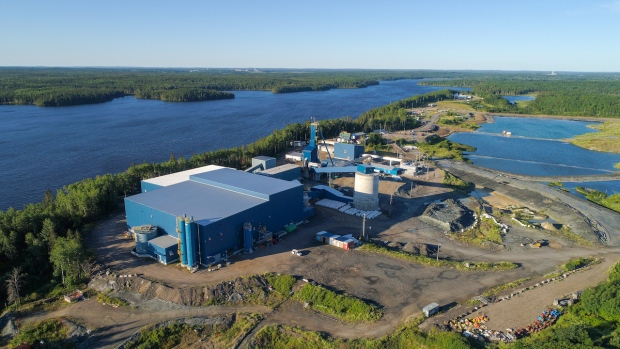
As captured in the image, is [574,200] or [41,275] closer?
[41,275]

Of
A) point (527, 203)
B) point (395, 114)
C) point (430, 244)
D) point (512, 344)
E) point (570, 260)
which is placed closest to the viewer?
point (512, 344)

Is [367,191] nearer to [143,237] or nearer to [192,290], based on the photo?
[192,290]

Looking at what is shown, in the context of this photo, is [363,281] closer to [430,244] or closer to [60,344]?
[430,244]

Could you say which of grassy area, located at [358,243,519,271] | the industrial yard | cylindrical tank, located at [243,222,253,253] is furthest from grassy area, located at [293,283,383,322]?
grassy area, located at [358,243,519,271]

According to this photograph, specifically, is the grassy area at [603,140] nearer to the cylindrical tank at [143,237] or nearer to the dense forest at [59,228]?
the dense forest at [59,228]

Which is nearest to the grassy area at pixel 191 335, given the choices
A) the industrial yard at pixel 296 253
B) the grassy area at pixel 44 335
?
the industrial yard at pixel 296 253

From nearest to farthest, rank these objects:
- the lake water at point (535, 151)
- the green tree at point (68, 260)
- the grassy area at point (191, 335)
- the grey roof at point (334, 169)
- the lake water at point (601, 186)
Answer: the grassy area at point (191, 335), the green tree at point (68, 260), the grey roof at point (334, 169), the lake water at point (601, 186), the lake water at point (535, 151)

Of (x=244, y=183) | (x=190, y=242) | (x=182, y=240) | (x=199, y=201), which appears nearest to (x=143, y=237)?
(x=182, y=240)

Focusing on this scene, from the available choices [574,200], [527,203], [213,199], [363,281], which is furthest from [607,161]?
[213,199]
